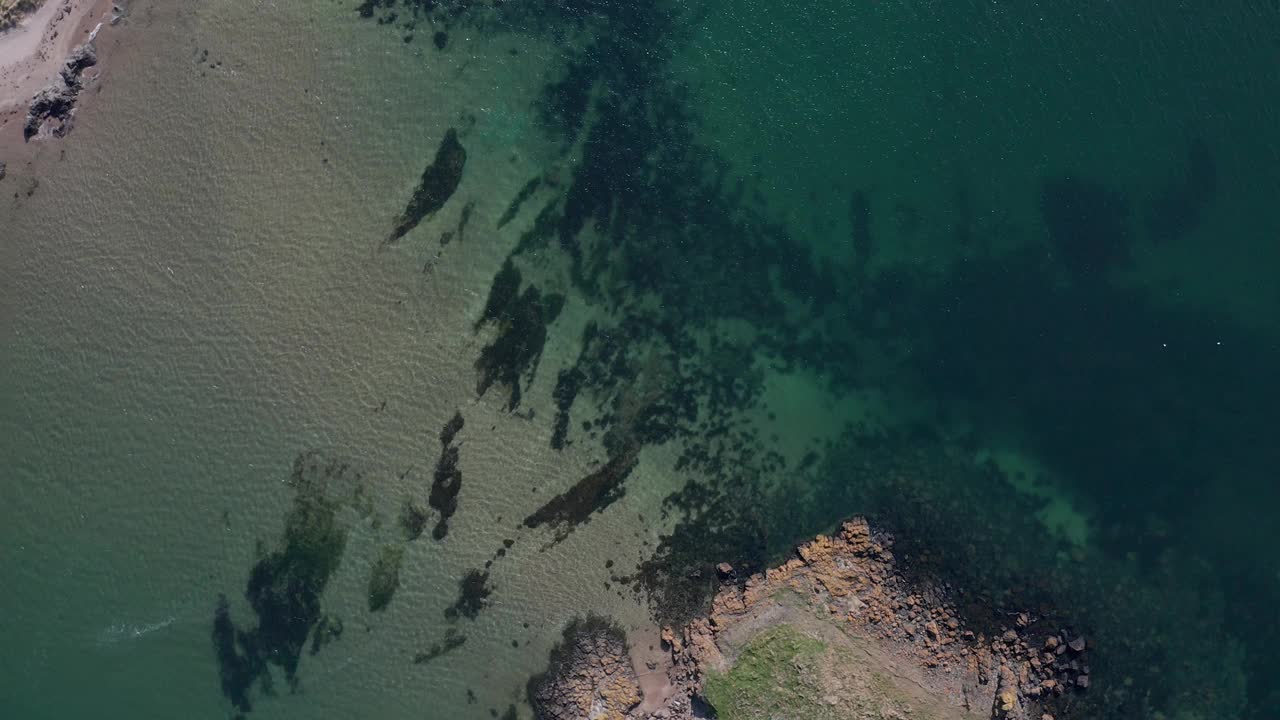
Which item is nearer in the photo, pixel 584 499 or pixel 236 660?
pixel 584 499

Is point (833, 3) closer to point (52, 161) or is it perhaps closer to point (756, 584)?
point (756, 584)

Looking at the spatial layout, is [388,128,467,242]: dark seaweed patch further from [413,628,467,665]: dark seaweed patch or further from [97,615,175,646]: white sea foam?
[97,615,175,646]: white sea foam

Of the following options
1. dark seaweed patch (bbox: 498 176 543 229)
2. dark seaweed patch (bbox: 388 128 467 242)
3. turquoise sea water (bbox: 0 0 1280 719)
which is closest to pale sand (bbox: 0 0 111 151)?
turquoise sea water (bbox: 0 0 1280 719)

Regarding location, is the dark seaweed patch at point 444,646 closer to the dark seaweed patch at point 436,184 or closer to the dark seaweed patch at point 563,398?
the dark seaweed patch at point 563,398

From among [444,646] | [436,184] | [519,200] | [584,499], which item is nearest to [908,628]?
[584,499]

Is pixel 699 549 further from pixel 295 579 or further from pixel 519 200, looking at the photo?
pixel 295 579

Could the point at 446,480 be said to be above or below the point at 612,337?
below
